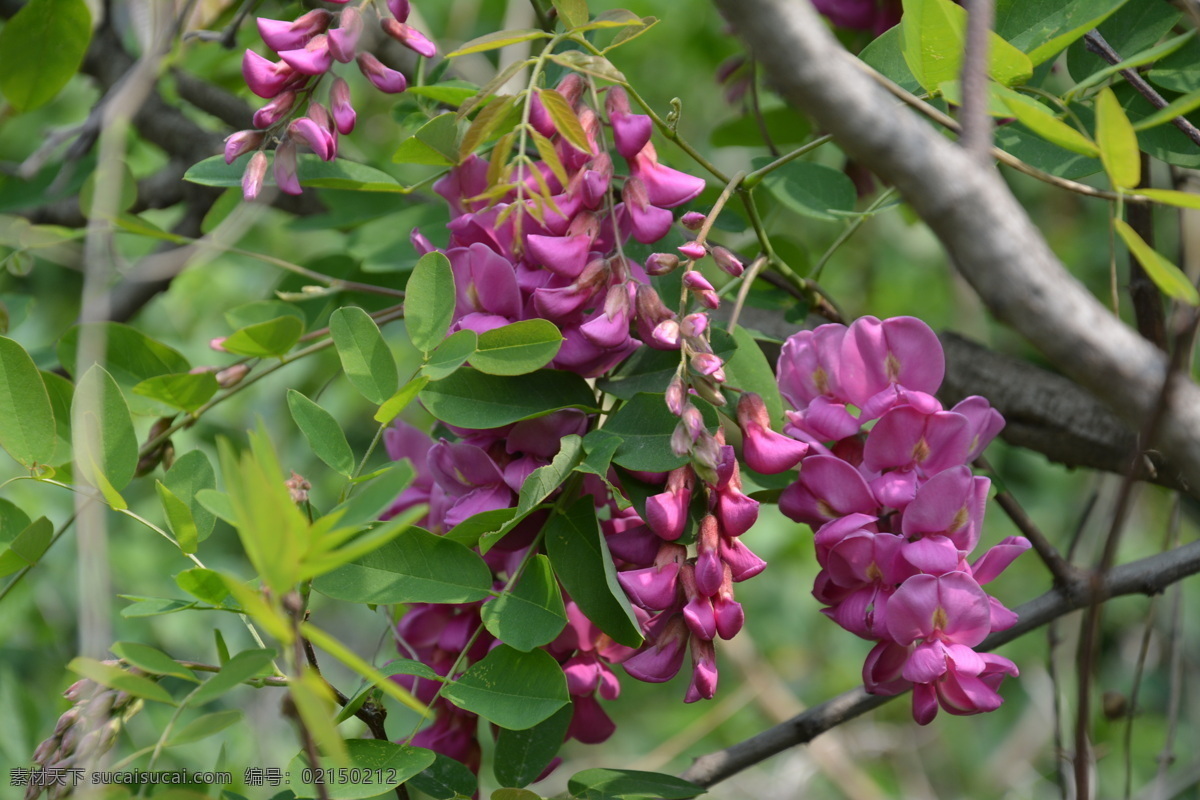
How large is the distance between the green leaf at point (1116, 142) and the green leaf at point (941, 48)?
104 mm

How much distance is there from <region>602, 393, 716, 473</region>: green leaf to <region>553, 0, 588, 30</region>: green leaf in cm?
24

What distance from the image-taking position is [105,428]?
0.63 meters

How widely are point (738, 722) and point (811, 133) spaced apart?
147 cm

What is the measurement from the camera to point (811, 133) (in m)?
1.14

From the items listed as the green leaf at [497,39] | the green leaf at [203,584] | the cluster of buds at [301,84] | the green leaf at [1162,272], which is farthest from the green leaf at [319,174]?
the green leaf at [1162,272]

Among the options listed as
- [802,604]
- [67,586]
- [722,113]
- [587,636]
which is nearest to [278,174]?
[587,636]

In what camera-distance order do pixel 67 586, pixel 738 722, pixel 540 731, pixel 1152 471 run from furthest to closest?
pixel 738 722 → pixel 67 586 → pixel 1152 471 → pixel 540 731

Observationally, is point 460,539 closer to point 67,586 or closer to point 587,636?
point 587,636

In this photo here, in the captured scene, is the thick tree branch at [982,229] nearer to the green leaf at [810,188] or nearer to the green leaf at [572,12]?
the green leaf at [572,12]

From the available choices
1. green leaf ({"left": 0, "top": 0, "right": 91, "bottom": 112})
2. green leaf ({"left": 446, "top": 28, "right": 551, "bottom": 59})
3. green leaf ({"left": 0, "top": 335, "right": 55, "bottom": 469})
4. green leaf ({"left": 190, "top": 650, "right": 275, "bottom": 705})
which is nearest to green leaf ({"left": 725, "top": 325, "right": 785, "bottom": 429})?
green leaf ({"left": 446, "top": 28, "right": 551, "bottom": 59})

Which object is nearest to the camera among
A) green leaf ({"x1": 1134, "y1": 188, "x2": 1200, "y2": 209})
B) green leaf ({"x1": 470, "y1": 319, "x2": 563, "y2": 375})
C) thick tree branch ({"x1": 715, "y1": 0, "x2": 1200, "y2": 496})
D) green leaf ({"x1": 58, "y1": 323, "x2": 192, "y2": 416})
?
thick tree branch ({"x1": 715, "y1": 0, "x2": 1200, "y2": 496})

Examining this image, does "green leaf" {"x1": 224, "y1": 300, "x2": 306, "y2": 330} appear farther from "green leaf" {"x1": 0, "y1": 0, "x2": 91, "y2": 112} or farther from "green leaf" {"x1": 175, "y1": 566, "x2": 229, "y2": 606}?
"green leaf" {"x1": 175, "y1": 566, "x2": 229, "y2": 606}

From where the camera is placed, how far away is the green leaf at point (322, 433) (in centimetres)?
62

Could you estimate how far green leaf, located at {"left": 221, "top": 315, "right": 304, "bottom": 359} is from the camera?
720 millimetres
